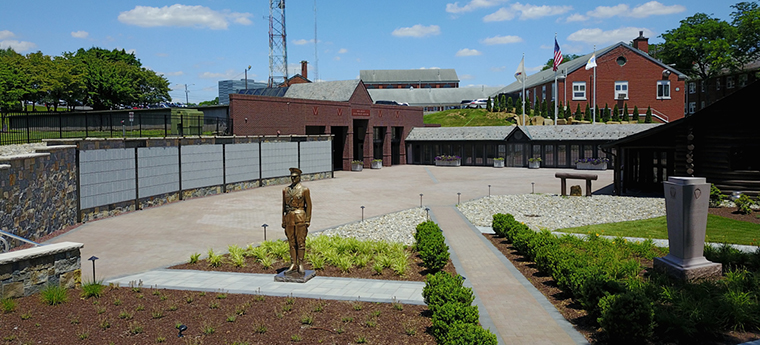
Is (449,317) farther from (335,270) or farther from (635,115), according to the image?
(635,115)

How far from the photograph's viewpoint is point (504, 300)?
35.4ft

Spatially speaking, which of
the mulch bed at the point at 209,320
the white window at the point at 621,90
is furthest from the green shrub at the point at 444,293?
the white window at the point at 621,90

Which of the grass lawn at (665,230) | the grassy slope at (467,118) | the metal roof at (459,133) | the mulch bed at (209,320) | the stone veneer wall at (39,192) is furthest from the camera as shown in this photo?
the grassy slope at (467,118)

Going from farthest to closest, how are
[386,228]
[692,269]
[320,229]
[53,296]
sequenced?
[386,228]
[320,229]
[692,269]
[53,296]

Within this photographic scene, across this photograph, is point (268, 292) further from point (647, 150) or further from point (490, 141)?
point (490, 141)

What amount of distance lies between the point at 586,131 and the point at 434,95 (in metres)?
57.9

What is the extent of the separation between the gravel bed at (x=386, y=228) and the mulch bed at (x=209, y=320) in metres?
8.02

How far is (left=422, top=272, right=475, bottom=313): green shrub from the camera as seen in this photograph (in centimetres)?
895

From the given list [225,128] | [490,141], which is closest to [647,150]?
[490,141]

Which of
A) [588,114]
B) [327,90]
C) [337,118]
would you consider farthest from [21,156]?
[588,114]

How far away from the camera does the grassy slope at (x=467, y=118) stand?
2744 inches

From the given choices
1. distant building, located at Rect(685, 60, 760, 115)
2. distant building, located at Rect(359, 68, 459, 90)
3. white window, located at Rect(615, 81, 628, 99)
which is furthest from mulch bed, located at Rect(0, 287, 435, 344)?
distant building, located at Rect(359, 68, 459, 90)

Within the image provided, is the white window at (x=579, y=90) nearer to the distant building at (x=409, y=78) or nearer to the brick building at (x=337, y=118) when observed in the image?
the brick building at (x=337, y=118)

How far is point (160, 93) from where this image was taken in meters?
78.4
